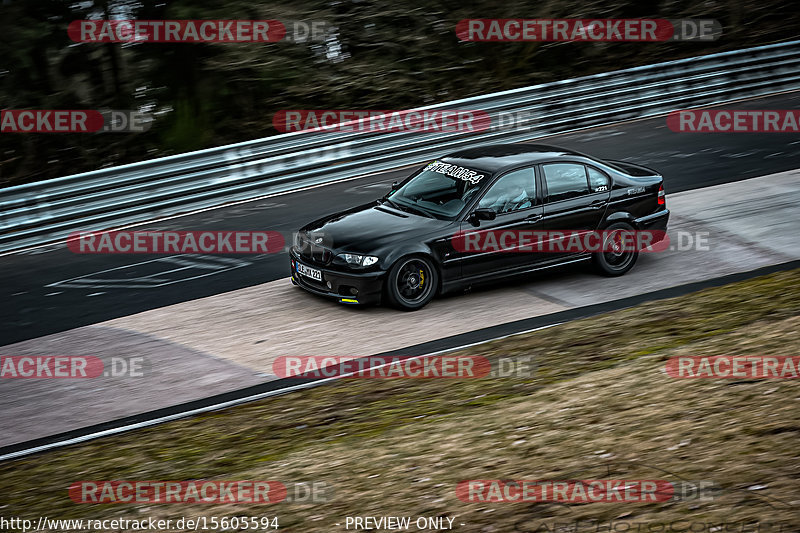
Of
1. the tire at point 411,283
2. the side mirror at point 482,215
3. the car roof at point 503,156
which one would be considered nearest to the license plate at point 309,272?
the tire at point 411,283

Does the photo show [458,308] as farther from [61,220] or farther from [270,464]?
[61,220]

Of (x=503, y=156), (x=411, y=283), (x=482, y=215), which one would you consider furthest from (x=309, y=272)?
(x=503, y=156)

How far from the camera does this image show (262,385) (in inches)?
321

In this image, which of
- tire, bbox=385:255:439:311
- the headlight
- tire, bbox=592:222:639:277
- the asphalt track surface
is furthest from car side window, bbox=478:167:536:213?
the asphalt track surface

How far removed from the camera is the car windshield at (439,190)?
399 inches

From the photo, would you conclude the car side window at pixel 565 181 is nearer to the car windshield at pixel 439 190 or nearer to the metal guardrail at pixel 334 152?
the car windshield at pixel 439 190

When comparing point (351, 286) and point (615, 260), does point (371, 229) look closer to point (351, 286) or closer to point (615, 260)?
point (351, 286)

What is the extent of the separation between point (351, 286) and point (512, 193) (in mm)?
2196

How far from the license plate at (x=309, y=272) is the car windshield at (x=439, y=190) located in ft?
4.30

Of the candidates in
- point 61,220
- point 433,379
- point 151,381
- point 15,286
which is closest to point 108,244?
point 61,220

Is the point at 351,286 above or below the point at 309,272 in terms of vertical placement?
below

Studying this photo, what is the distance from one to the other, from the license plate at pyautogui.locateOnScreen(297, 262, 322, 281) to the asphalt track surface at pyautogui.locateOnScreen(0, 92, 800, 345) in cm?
134

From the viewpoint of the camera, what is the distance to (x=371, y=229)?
988 cm

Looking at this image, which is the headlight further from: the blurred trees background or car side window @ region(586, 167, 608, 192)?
the blurred trees background
